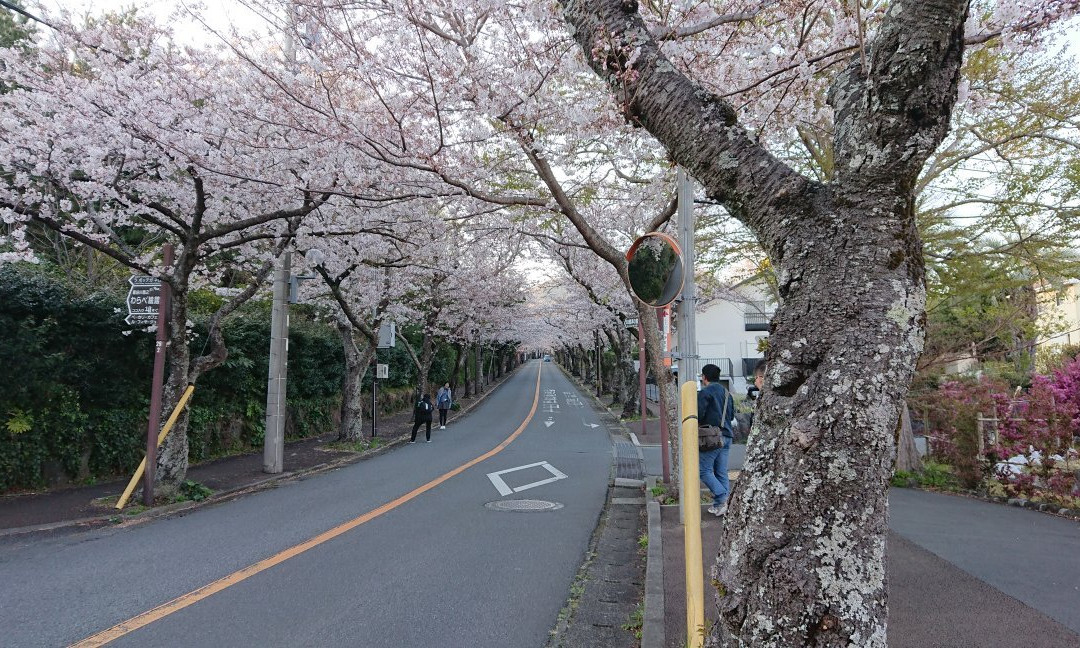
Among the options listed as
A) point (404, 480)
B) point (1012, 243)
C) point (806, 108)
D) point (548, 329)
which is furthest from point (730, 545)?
point (548, 329)

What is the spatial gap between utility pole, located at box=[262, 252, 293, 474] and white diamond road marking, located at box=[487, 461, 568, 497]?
4257mm

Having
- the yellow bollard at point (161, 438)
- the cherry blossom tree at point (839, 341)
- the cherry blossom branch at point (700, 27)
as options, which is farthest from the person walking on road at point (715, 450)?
the yellow bollard at point (161, 438)

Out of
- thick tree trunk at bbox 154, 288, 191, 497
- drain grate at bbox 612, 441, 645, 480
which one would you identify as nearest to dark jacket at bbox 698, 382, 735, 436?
drain grate at bbox 612, 441, 645, 480

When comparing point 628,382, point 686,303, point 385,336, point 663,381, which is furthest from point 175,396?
point 628,382

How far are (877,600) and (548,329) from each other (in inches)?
2320

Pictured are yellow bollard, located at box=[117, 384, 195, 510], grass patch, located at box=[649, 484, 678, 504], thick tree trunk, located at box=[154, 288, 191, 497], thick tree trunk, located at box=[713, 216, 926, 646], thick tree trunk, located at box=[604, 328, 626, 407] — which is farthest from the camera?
thick tree trunk, located at box=[604, 328, 626, 407]

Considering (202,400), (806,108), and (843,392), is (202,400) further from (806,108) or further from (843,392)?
(843,392)

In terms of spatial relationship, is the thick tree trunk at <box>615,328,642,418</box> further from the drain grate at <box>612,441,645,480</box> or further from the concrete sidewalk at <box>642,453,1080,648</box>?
the concrete sidewalk at <box>642,453,1080,648</box>

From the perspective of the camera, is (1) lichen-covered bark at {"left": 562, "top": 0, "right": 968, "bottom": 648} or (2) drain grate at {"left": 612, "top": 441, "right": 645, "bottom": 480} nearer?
(1) lichen-covered bark at {"left": 562, "top": 0, "right": 968, "bottom": 648}

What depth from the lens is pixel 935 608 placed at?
4.70 meters

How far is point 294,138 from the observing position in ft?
31.5

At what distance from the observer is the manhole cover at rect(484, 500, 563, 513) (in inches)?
346

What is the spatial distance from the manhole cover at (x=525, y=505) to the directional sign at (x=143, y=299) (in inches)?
226

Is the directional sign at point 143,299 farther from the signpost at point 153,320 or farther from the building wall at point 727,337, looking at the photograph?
the building wall at point 727,337
